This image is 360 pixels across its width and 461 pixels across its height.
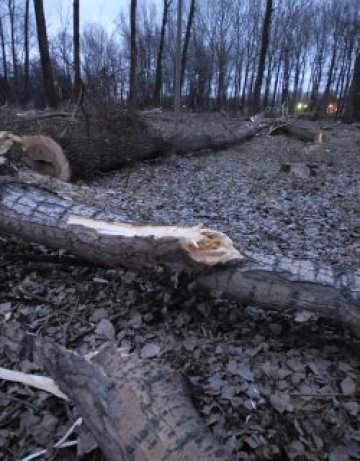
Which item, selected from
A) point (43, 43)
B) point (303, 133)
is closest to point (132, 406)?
point (303, 133)

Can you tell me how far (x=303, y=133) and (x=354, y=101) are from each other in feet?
18.0

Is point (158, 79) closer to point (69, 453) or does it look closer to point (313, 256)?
point (313, 256)

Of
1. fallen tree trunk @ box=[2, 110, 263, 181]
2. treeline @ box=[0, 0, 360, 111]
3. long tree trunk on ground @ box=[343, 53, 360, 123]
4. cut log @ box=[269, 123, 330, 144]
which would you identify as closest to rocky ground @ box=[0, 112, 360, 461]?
fallen tree trunk @ box=[2, 110, 263, 181]

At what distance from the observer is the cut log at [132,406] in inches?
61.6

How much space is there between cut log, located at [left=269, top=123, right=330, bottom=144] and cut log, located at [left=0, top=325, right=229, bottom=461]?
11227 millimetres

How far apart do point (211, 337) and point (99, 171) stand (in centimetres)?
515

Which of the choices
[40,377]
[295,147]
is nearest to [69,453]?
[40,377]

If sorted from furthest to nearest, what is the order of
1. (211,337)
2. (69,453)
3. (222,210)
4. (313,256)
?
1. (222,210)
2. (313,256)
3. (211,337)
4. (69,453)

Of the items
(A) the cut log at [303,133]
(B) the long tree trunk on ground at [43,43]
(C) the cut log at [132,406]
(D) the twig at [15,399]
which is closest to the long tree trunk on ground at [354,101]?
(A) the cut log at [303,133]

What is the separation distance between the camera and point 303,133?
490 inches

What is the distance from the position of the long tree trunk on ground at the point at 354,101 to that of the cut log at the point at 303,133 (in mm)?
3877

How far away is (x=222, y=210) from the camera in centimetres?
514

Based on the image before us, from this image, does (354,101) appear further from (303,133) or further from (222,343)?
(222,343)

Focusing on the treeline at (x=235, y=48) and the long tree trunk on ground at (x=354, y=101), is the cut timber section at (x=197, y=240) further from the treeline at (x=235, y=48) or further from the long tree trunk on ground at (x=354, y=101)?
the treeline at (x=235, y=48)
